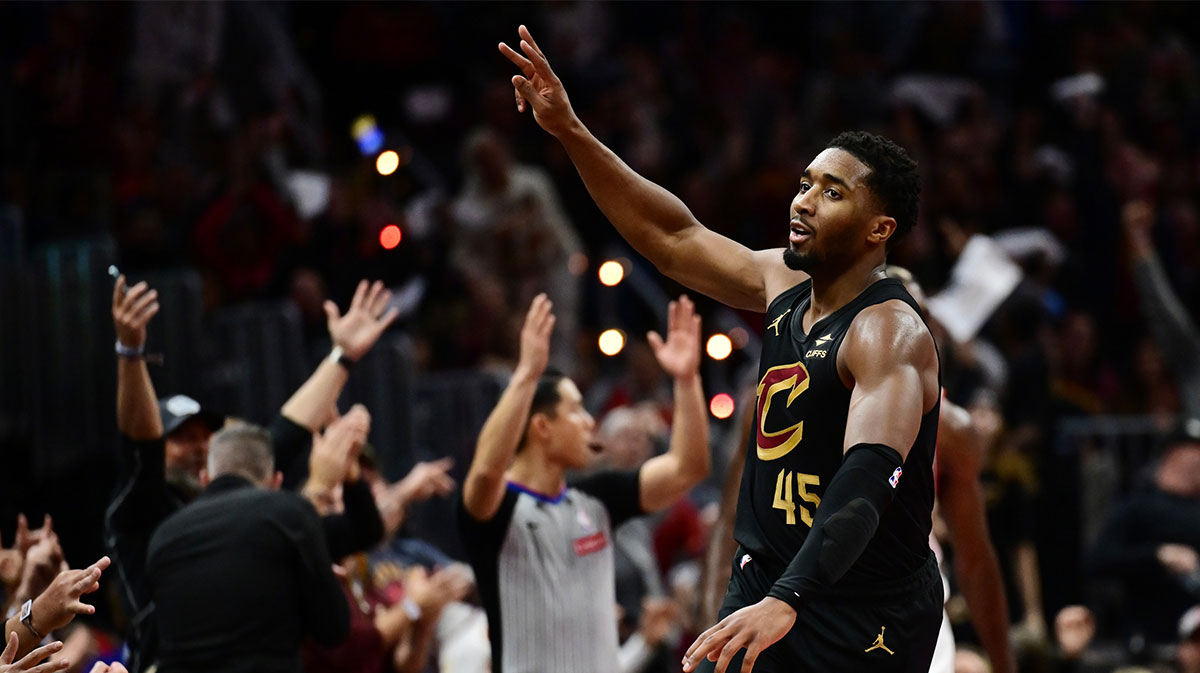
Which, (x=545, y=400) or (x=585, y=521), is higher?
(x=545, y=400)

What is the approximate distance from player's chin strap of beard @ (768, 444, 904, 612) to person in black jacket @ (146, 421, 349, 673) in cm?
216

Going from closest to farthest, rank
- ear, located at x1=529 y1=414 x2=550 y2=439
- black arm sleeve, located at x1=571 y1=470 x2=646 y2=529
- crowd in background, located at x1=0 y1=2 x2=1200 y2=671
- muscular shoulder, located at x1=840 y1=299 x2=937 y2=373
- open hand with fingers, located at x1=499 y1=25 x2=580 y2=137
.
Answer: muscular shoulder, located at x1=840 y1=299 x2=937 y2=373, open hand with fingers, located at x1=499 y1=25 x2=580 y2=137, ear, located at x1=529 y1=414 x2=550 y2=439, black arm sleeve, located at x1=571 y1=470 x2=646 y2=529, crowd in background, located at x1=0 y1=2 x2=1200 y2=671

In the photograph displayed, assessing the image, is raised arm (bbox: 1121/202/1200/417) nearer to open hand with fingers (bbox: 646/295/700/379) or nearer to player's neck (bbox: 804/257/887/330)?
open hand with fingers (bbox: 646/295/700/379)

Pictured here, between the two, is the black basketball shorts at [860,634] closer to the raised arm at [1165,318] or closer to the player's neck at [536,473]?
the player's neck at [536,473]

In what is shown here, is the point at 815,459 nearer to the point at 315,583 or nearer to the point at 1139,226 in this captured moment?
the point at 315,583

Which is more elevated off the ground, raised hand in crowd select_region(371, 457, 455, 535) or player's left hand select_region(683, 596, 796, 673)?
player's left hand select_region(683, 596, 796, 673)

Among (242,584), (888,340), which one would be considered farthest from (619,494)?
(888,340)

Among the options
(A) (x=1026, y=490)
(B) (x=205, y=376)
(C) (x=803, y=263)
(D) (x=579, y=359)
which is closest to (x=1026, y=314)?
(A) (x=1026, y=490)

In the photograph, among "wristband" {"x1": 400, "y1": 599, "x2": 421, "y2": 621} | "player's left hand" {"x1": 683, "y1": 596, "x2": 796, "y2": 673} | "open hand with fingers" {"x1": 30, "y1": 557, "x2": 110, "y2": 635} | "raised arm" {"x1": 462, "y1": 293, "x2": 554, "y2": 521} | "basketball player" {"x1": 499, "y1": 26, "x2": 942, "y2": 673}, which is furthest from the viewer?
"wristband" {"x1": 400, "y1": 599, "x2": 421, "y2": 621}

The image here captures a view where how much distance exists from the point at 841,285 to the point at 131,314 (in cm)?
284

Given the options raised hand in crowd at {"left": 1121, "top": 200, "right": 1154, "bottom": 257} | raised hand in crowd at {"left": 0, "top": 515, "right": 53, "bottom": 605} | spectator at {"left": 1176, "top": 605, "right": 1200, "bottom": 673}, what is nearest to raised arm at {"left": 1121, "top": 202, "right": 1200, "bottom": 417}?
raised hand in crowd at {"left": 1121, "top": 200, "right": 1154, "bottom": 257}

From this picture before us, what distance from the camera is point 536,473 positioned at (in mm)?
6562

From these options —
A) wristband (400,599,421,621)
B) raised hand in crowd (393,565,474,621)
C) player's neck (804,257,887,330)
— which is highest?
player's neck (804,257,887,330)

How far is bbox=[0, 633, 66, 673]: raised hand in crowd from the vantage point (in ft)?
13.5
